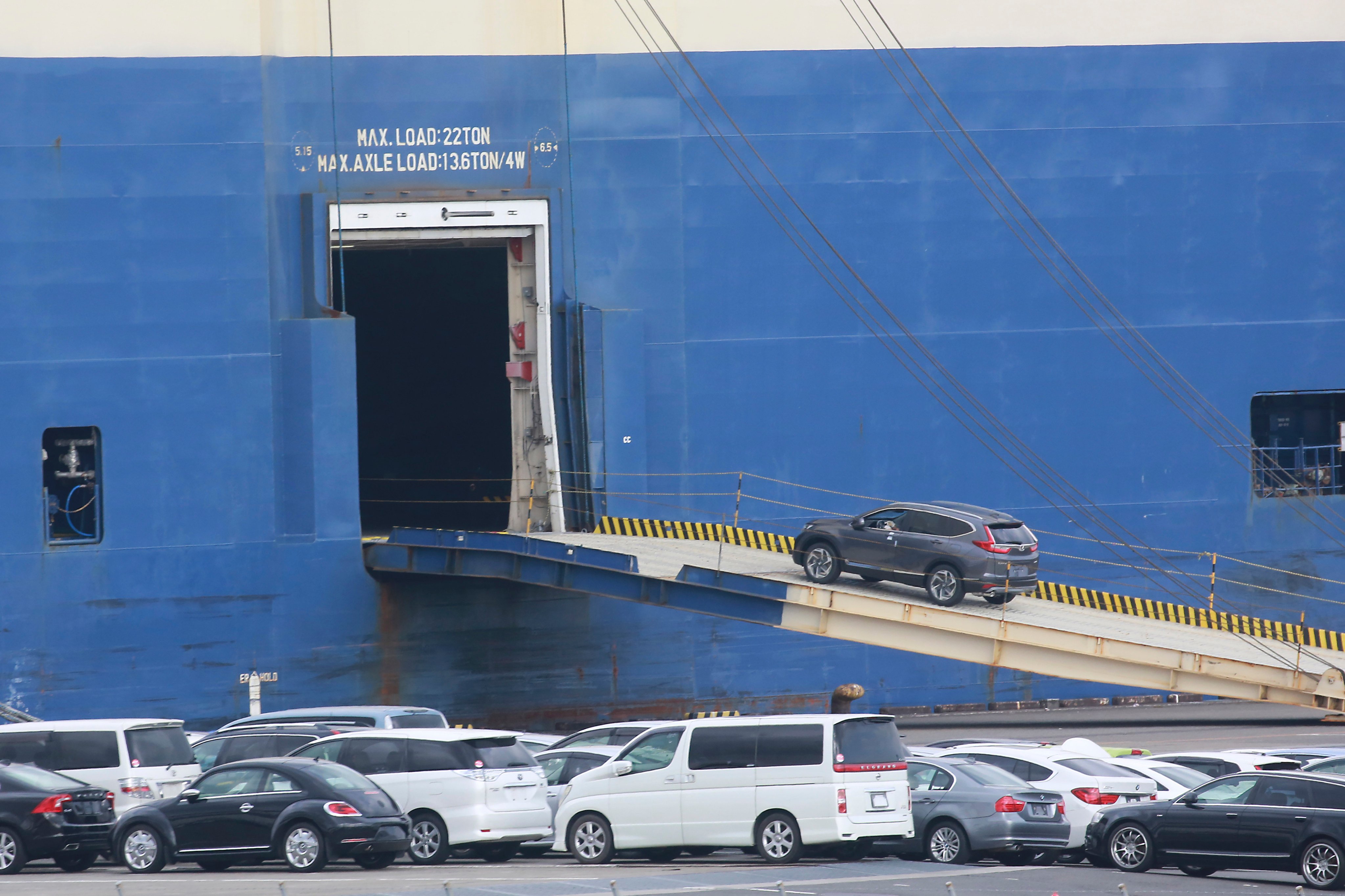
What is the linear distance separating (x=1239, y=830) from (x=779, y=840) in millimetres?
4482

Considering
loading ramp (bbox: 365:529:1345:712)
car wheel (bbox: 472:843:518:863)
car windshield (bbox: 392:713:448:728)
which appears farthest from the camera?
loading ramp (bbox: 365:529:1345:712)

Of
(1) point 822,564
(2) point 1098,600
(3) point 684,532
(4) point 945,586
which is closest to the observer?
(4) point 945,586

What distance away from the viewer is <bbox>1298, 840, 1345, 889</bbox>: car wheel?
551 inches

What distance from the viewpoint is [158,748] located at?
703 inches

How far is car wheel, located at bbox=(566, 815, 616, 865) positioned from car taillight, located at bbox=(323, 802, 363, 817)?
2332 mm

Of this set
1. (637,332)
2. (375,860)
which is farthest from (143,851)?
(637,332)

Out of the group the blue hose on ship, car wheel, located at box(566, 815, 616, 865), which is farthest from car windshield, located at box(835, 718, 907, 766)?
the blue hose on ship

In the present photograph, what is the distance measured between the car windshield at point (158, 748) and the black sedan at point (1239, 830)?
1036 cm

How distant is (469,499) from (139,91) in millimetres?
15612

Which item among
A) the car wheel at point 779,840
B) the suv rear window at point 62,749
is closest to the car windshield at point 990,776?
the car wheel at point 779,840

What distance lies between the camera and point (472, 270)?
34.7m

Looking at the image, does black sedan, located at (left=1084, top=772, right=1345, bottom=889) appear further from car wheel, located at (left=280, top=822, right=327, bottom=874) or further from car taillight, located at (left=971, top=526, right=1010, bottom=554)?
car wheel, located at (left=280, top=822, right=327, bottom=874)

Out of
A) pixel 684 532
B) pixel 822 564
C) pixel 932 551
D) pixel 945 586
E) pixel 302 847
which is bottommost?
pixel 302 847

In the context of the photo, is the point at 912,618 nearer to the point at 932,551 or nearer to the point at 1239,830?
the point at 932,551
